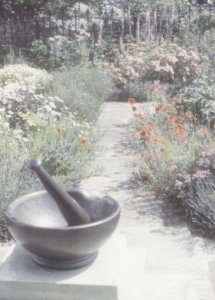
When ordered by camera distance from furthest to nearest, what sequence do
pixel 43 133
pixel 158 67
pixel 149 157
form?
pixel 158 67 → pixel 43 133 → pixel 149 157

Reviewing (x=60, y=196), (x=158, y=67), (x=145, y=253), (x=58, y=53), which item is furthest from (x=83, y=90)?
(x=60, y=196)

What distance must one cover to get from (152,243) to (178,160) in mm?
1414

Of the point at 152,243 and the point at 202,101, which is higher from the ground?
the point at 202,101

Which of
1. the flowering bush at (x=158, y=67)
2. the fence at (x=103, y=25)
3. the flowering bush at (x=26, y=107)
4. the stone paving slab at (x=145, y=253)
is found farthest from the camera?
the fence at (x=103, y=25)

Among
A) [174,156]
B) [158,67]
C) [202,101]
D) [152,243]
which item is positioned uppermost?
[202,101]

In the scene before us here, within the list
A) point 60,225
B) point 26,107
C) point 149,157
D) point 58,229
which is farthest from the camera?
point 26,107

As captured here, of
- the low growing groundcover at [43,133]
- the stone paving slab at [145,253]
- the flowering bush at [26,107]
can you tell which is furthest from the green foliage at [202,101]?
the flowering bush at [26,107]

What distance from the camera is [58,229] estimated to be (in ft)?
11.6

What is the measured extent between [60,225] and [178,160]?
2.60 meters

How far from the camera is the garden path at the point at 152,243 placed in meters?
4.19

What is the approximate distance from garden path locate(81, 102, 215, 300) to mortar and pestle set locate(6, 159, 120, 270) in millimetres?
423

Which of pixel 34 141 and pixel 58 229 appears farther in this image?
pixel 34 141

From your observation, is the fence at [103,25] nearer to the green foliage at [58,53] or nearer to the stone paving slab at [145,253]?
the green foliage at [58,53]

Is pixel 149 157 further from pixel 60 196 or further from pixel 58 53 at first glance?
pixel 58 53
